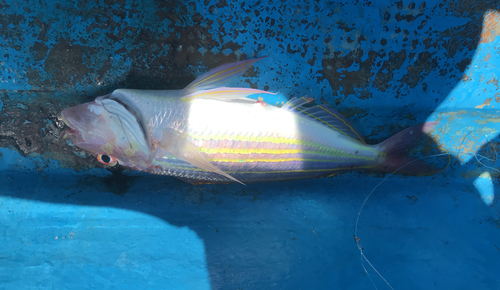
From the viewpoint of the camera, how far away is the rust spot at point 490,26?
1.70m

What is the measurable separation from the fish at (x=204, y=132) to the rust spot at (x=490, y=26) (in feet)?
4.55

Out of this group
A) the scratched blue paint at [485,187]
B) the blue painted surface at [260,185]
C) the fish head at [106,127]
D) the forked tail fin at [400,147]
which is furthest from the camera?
the scratched blue paint at [485,187]

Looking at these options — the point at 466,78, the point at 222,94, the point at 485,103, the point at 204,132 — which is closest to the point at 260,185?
the point at 204,132

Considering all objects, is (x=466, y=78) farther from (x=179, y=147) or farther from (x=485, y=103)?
(x=179, y=147)

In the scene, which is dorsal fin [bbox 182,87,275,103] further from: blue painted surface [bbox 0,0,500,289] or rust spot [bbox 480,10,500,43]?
rust spot [bbox 480,10,500,43]

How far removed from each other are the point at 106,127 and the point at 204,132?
0.61 m

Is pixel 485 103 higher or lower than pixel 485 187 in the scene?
higher

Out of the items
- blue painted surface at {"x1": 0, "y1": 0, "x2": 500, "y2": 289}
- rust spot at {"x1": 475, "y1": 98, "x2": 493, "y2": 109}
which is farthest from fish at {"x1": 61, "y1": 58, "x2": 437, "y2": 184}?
rust spot at {"x1": 475, "y1": 98, "x2": 493, "y2": 109}

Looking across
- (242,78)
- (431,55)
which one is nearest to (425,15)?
(431,55)

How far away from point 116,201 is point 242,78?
1.46 meters

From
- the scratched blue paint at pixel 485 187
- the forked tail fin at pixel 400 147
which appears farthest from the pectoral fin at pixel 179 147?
the scratched blue paint at pixel 485 187

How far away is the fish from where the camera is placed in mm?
1420

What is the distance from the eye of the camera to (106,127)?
1.42 m

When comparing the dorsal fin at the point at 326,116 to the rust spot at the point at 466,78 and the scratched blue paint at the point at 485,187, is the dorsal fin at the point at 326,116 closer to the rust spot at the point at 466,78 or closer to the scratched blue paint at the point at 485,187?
the rust spot at the point at 466,78
